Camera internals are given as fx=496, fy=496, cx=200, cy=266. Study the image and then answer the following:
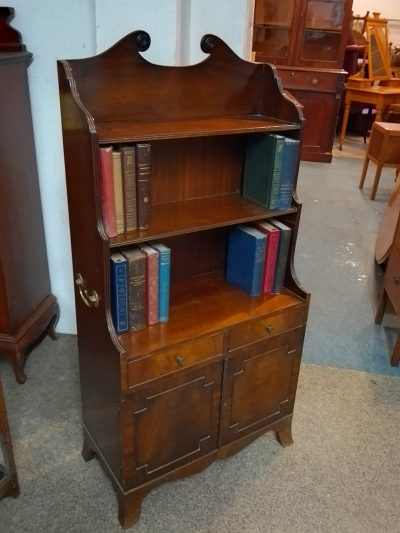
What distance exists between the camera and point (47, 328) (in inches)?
91.9

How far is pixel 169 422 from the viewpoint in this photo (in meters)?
1.47

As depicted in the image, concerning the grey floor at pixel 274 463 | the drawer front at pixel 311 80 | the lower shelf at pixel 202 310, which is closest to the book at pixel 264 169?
the lower shelf at pixel 202 310

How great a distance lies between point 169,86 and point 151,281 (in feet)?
1.87

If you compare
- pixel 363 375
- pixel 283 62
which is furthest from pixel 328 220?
pixel 283 62

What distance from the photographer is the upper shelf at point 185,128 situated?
124cm

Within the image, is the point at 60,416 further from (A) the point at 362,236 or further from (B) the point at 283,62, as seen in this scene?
(B) the point at 283,62

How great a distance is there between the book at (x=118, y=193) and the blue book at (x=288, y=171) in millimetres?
521

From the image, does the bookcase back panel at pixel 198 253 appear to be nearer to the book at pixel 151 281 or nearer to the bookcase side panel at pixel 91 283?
the book at pixel 151 281

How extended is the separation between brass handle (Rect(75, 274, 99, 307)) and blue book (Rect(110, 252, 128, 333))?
0.16 feet

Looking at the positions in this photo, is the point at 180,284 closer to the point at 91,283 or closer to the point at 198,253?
the point at 198,253

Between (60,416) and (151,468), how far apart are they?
22.8 inches

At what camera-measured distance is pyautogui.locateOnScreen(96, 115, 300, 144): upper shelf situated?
124 cm

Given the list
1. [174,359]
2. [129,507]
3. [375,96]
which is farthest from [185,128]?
[375,96]

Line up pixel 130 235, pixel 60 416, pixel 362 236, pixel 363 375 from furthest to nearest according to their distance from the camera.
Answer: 1. pixel 362 236
2. pixel 363 375
3. pixel 60 416
4. pixel 130 235
